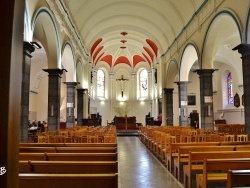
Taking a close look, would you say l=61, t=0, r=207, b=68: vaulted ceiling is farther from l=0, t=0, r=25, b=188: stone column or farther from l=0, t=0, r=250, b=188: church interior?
l=0, t=0, r=25, b=188: stone column

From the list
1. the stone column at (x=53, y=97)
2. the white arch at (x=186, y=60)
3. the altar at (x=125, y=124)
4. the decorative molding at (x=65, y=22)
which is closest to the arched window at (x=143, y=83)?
the altar at (x=125, y=124)

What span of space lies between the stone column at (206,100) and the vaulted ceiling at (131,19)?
306 centimetres

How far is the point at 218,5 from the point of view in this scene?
10164mm

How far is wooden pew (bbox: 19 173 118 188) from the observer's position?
2.09 meters

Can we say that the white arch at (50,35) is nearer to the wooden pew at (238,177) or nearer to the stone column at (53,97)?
the stone column at (53,97)

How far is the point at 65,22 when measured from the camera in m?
12.7

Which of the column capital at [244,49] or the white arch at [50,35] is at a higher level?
the white arch at [50,35]

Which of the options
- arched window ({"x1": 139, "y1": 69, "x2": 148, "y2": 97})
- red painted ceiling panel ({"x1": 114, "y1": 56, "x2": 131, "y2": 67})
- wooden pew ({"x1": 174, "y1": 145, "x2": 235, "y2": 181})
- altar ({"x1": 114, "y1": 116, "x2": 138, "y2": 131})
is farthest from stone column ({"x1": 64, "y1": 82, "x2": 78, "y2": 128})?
arched window ({"x1": 139, "y1": 69, "x2": 148, "y2": 97})

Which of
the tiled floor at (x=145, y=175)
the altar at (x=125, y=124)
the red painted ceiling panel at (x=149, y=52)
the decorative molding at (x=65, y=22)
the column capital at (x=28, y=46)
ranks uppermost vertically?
the red painted ceiling panel at (x=149, y=52)

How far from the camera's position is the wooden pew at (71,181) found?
2.09 metres

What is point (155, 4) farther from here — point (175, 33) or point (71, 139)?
point (71, 139)

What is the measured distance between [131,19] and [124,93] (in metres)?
13.1

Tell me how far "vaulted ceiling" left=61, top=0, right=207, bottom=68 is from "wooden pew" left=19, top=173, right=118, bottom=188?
34.9 ft

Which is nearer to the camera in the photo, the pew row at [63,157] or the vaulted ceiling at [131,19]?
the pew row at [63,157]
